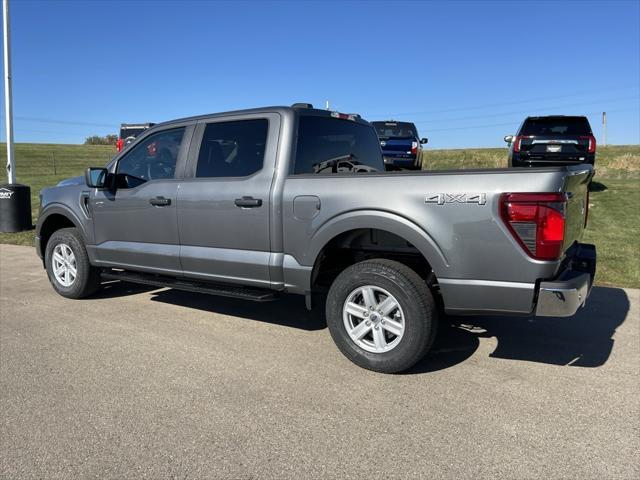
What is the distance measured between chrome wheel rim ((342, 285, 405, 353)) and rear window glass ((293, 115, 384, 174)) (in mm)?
1199

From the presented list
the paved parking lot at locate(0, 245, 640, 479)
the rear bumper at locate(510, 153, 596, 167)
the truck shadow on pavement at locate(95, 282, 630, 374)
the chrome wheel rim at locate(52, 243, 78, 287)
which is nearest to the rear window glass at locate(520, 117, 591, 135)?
the rear bumper at locate(510, 153, 596, 167)

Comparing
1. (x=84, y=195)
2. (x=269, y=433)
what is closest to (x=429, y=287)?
(x=269, y=433)

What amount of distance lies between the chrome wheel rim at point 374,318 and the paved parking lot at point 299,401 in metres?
0.24

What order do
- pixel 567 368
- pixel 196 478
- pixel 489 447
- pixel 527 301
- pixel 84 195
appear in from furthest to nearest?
1. pixel 84 195
2. pixel 567 368
3. pixel 527 301
4. pixel 489 447
5. pixel 196 478

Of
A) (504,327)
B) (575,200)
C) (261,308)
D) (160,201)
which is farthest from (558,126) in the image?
(160,201)

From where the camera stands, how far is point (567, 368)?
3961 mm

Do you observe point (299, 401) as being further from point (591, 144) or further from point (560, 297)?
point (591, 144)

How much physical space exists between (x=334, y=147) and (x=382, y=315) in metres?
1.73

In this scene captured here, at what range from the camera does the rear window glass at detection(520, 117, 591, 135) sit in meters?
11.5

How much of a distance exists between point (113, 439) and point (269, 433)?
0.86m

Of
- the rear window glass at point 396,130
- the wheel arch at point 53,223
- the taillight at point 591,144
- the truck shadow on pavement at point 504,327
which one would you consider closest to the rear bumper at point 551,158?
the taillight at point 591,144

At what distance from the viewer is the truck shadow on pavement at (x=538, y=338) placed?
4.15 metres

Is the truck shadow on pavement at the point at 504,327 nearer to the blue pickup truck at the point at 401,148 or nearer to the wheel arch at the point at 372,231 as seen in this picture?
the wheel arch at the point at 372,231

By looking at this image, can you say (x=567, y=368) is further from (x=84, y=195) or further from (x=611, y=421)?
(x=84, y=195)
